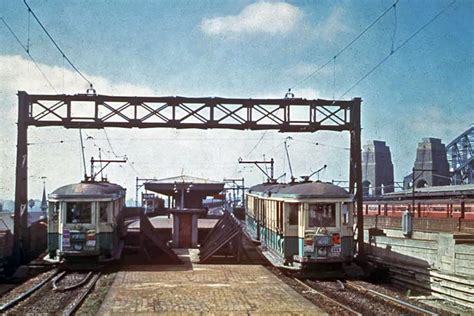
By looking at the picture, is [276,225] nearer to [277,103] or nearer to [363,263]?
[363,263]

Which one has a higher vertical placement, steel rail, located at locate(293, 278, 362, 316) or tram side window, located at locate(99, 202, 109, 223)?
tram side window, located at locate(99, 202, 109, 223)

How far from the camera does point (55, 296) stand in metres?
16.1

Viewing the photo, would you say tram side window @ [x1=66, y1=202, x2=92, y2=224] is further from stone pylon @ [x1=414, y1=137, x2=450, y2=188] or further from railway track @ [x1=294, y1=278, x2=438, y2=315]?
stone pylon @ [x1=414, y1=137, x2=450, y2=188]

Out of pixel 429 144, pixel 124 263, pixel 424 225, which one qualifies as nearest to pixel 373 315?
pixel 124 263

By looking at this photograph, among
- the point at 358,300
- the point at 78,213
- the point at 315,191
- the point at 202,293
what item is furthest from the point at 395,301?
the point at 78,213

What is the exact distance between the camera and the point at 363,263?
73.0ft

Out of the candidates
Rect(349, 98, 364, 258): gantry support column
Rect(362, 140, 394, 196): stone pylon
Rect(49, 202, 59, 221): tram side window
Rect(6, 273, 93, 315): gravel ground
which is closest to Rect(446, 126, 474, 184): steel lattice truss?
Rect(362, 140, 394, 196): stone pylon

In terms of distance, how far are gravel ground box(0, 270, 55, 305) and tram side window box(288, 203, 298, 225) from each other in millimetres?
8562

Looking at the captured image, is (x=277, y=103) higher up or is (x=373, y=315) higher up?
(x=277, y=103)

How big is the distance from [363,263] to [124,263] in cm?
969

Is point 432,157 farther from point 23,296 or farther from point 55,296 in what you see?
point 23,296

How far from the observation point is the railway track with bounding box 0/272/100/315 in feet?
46.3

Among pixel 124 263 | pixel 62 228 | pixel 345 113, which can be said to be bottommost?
pixel 124 263

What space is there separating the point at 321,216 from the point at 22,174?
1210cm
